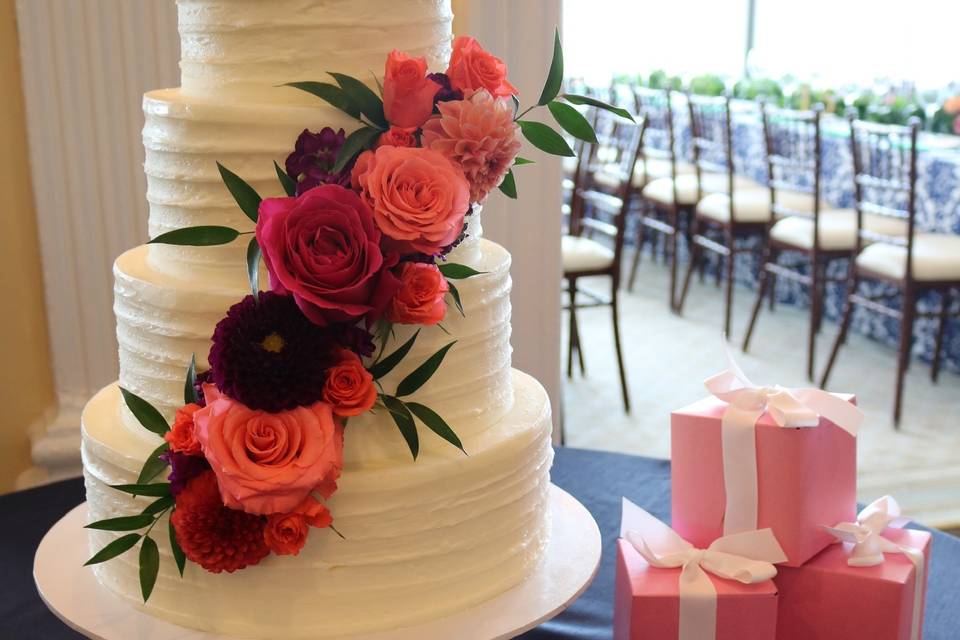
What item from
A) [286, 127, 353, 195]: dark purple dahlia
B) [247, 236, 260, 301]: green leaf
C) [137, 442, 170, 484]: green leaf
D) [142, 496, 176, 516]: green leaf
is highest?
[286, 127, 353, 195]: dark purple dahlia

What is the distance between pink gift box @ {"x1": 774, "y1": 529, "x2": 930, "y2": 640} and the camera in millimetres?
1172

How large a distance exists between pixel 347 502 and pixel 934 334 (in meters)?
4.13

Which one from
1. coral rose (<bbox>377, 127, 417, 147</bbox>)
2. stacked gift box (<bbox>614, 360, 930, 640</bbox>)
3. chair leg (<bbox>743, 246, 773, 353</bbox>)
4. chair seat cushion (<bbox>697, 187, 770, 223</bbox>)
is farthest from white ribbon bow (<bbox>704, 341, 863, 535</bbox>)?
chair seat cushion (<bbox>697, 187, 770, 223</bbox>)

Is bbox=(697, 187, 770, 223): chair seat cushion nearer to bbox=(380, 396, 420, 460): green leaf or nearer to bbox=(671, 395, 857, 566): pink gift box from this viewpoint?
bbox=(671, 395, 857, 566): pink gift box

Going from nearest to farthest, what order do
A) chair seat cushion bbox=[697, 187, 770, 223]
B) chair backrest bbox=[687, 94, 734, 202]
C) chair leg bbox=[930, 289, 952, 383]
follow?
1. chair leg bbox=[930, 289, 952, 383]
2. chair seat cushion bbox=[697, 187, 770, 223]
3. chair backrest bbox=[687, 94, 734, 202]

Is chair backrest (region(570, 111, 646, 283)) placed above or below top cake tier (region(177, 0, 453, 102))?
below

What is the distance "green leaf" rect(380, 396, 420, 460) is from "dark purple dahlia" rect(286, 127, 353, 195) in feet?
0.72

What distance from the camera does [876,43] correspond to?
25.8ft

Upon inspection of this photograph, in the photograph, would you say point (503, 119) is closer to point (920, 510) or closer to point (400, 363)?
point (400, 363)

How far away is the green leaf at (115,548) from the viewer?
1.02 metres

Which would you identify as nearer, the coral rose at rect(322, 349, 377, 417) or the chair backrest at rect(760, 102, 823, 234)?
the coral rose at rect(322, 349, 377, 417)

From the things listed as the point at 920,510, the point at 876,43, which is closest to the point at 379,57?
the point at 920,510

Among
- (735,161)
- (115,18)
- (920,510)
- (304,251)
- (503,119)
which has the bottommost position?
(920,510)

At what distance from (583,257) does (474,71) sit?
2.93m
